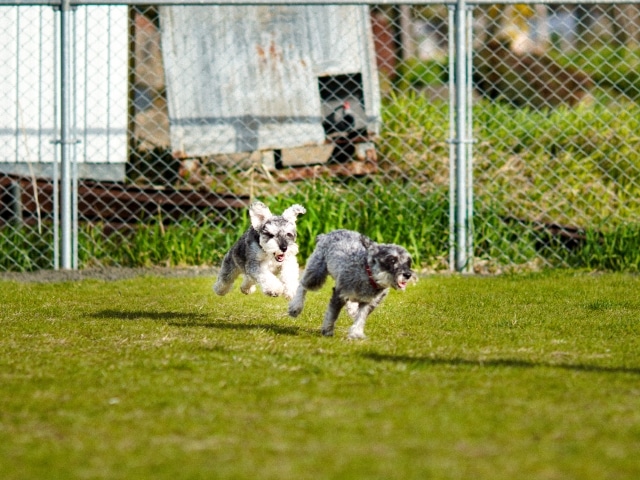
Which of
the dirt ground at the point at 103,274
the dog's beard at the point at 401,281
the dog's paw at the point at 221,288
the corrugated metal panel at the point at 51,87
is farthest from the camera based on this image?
the corrugated metal panel at the point at 51,87

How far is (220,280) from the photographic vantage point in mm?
7340

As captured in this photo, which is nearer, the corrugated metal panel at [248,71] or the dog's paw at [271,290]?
the dog's paw at [271,290]

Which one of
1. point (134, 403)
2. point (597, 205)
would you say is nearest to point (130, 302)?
point (134, 403)

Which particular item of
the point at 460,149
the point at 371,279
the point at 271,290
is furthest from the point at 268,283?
the point at 460,149

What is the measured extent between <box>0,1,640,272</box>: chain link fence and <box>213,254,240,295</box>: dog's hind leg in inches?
81.4

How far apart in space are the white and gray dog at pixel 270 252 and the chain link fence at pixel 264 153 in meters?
2.40

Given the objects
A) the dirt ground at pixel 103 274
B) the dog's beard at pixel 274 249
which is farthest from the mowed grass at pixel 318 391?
the dirt ground at pixel 103 274

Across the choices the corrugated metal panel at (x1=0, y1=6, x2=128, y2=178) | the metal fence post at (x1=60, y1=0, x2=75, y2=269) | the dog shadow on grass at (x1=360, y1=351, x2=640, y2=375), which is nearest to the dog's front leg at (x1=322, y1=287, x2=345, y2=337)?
the dog shadow on grass at (x1=360, y1=351, x2=640, y2=375)

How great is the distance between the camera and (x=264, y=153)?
11336 mm

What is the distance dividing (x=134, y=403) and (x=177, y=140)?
23.1 feet

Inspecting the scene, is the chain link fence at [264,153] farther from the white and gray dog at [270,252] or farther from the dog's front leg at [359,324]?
the dog's front leg at [359,324]

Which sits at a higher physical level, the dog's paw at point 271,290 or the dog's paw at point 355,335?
the dog's paw at point 271,290

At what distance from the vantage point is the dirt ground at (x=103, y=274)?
8.89 metres

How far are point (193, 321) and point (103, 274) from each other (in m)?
2.68
